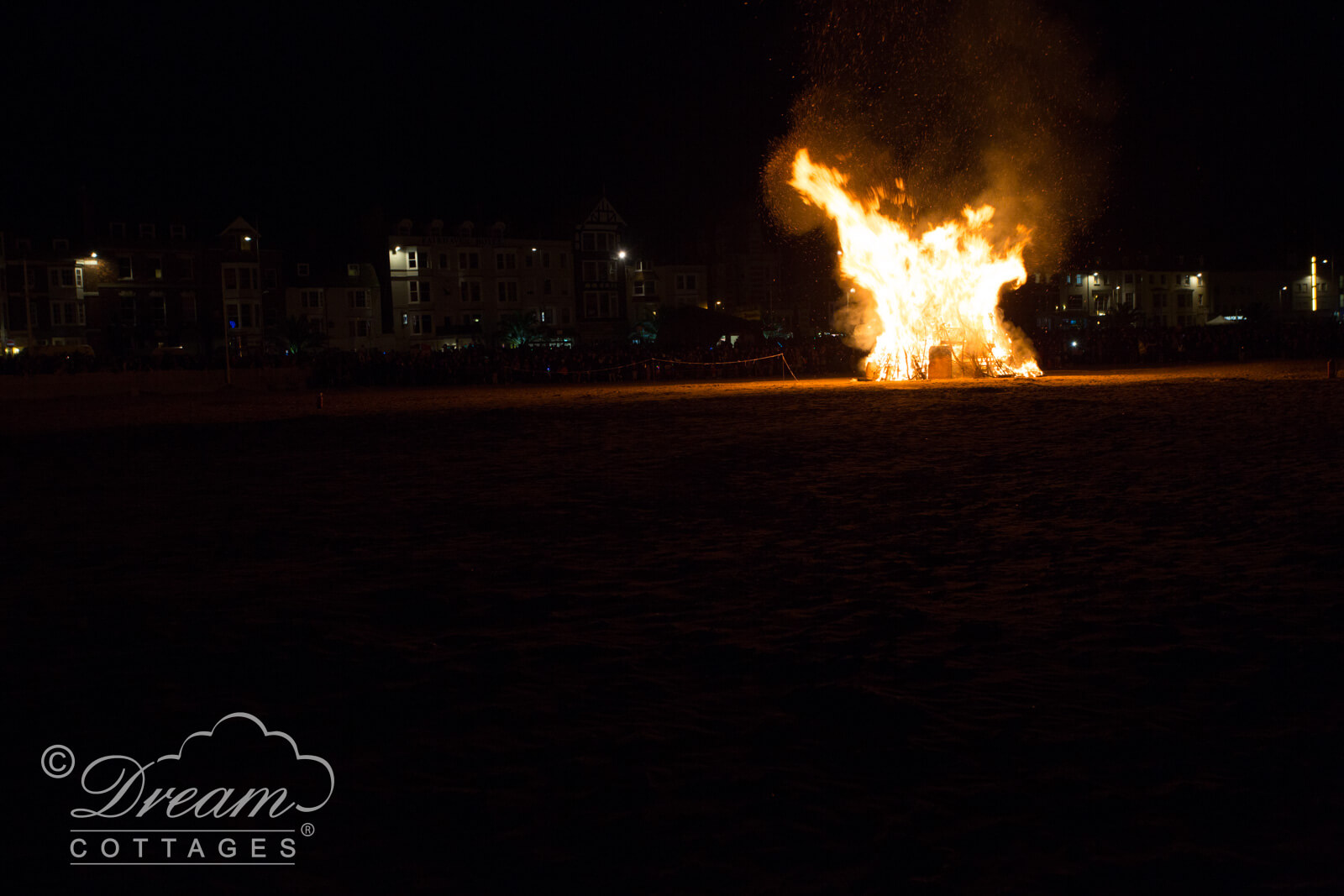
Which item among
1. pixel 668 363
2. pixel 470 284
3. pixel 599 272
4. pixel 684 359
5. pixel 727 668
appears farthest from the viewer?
pixel 599 272

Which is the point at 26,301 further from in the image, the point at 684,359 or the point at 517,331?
the point at 684,359

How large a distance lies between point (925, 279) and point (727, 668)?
29.3 metres

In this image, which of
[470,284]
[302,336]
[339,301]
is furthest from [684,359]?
[339,301]

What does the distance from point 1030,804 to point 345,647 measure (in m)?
4.04

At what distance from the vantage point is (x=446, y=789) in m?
4.24

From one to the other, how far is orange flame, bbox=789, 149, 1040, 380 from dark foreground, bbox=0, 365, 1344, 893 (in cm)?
1996

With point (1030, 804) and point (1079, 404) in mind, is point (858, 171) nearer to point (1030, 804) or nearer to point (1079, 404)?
point (1079, 404)

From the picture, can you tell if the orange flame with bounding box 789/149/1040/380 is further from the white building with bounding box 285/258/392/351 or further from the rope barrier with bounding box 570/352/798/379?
the white building with bounding box 285/258/392/351

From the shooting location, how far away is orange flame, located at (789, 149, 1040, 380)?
3198 cm

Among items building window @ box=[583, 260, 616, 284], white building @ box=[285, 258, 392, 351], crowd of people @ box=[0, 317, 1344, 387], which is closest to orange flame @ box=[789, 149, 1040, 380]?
crowd of people @ box=[0, 317, 1344, 387]

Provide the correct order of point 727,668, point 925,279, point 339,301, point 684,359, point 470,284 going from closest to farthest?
point 727,668 → point 925,279 → point 684,359 → point 339,301 → point 470,284

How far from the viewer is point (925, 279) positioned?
33.1m

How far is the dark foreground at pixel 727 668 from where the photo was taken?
376cm

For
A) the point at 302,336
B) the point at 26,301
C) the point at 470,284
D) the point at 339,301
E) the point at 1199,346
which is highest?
the point at 470,284
